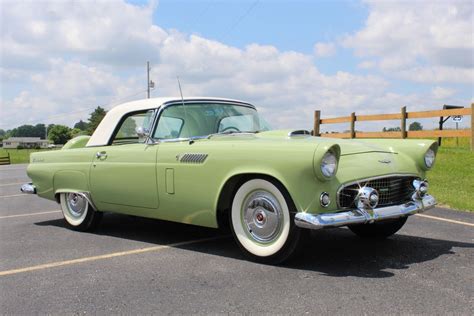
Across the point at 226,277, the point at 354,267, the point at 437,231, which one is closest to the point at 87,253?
the point at 226,277

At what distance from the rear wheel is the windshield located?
158cm

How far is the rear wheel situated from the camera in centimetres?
493

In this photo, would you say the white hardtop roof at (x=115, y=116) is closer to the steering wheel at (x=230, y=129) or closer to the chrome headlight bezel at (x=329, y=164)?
the steering wheel at (x=230, y=129)

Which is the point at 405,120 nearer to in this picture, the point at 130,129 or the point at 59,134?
the point at 130,129

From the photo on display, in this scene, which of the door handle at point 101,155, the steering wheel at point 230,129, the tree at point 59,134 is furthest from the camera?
the tree at point 59,134

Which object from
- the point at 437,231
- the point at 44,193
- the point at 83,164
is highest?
the point at 83,164

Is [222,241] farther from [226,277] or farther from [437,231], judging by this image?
[437,231]

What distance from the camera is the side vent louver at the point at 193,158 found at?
446 cm

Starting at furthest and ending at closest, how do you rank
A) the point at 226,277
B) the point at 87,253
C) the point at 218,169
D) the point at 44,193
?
the point at 44,193 → the point at 87,253 → the point at 218,169 → the point at 226,277

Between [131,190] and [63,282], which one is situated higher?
[131,190]

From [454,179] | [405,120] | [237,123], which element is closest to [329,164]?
[237,123]

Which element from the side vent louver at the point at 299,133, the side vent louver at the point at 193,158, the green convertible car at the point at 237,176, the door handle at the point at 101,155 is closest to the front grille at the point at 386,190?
the green convertible car at the point at 237,176

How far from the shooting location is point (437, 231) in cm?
539

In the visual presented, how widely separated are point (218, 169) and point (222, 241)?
105cm
